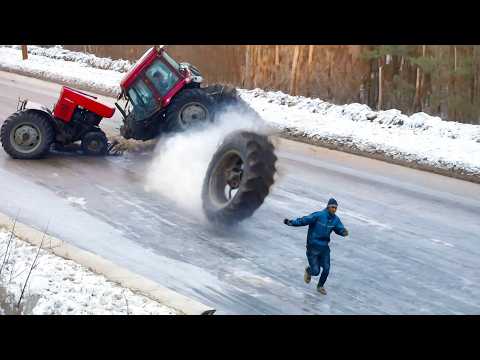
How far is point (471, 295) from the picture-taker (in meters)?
8.35

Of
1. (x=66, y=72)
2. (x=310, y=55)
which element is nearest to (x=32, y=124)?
(x=310, y=55)

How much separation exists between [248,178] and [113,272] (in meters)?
2.46

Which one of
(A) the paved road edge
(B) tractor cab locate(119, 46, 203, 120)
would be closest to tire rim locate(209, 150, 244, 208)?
(A) the paved road edge

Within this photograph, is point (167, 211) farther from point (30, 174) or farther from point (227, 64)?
point (227, 64)

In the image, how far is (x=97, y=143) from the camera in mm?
13734

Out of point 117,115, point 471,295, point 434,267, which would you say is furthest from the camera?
point 117,115

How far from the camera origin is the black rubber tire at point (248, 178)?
9.43m

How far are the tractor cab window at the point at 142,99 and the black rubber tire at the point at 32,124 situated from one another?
1727 mm

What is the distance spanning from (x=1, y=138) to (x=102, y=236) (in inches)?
185

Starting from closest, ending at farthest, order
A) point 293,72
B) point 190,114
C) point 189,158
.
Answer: point 189,158 → point 190,114 → point 293,72

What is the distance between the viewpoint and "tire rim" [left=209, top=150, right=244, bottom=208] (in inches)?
400

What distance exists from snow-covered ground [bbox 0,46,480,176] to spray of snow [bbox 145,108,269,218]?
4.23 m

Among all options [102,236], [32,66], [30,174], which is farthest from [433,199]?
[32,66]

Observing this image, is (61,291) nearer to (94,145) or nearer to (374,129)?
(94,145)
